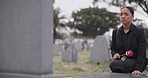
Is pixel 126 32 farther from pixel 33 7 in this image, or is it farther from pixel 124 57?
pixel 33 7

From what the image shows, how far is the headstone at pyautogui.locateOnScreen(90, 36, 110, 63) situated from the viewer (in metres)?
11.6

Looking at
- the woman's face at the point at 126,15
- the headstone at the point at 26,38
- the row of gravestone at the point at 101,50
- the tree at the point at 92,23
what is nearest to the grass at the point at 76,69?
the row of gravestone at the point at 101,50

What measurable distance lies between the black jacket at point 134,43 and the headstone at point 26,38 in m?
1.17

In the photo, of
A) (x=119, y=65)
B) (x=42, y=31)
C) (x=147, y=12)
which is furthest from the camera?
(x=147, y=12)

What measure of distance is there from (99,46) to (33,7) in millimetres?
9299

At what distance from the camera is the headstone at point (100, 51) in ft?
38.1

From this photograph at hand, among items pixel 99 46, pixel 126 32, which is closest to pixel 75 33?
pixel 99 46

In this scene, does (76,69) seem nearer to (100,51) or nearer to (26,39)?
(100,51)

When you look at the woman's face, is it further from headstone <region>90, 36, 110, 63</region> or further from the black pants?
headstone <region>90, 36, 110, 63</region>

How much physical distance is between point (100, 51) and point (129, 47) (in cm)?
828

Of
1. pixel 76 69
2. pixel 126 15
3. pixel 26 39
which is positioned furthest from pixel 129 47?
pixel 76 69

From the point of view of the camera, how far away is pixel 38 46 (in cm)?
271

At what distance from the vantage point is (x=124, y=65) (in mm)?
3643

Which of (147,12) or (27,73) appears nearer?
(27,73)
